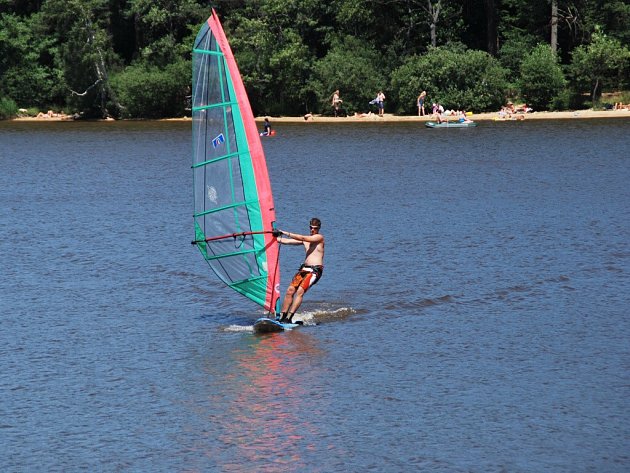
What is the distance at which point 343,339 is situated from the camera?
2209 cm

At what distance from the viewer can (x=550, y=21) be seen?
7825 cm

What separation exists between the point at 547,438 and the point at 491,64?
5968 cm

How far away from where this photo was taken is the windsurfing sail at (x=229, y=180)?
22203mm

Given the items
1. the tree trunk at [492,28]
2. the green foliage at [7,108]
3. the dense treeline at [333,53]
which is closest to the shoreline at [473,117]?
the dense treeline at [333,53]

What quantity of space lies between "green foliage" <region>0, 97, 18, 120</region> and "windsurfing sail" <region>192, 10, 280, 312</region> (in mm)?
68332

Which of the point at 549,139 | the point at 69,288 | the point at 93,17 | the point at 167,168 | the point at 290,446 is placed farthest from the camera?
the point at 93,17

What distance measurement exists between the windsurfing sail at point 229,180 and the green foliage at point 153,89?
59245 millimetres

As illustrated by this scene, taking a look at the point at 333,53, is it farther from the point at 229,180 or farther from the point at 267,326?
the point at 267,326

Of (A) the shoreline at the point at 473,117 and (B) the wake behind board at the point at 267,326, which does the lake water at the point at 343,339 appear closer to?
(B) the wake behind board at the point at 267,326

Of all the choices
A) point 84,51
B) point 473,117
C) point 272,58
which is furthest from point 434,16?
point 84,51

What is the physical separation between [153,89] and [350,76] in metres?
14.2

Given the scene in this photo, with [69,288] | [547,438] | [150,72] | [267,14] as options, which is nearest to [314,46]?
[267,14]

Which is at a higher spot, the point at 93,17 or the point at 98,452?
the point at 93,17

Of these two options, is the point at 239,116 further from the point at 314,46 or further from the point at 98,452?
the point at 314,46
